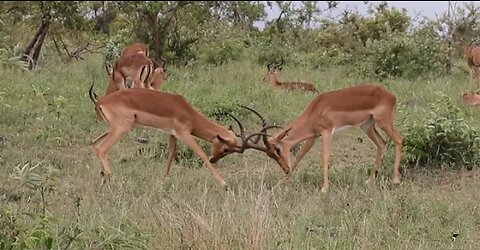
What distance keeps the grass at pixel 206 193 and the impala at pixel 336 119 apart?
22 centimetres

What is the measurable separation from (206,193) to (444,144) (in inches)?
103

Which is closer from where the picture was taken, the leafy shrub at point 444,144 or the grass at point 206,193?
the grass at point 206,193

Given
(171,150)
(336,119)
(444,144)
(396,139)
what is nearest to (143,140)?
(171,150)

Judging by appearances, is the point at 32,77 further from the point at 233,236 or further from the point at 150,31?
the point at 233,236

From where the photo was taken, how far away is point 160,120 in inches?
284

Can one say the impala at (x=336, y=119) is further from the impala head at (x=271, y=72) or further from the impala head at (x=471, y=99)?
the impala head at (x=271, y=72)

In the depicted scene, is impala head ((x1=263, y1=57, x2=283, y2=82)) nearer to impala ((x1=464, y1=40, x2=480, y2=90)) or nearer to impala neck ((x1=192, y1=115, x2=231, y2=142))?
impala ((x1=464, y1=40, x2=480, y2=90))

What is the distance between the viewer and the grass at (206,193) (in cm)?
432

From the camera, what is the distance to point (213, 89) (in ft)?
37.1

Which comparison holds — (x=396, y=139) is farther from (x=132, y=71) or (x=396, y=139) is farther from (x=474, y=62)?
(x=474, y=62)

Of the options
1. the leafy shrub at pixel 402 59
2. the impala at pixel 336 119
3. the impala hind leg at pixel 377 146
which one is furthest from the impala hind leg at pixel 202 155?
the leafy shrub at pixel 402 59

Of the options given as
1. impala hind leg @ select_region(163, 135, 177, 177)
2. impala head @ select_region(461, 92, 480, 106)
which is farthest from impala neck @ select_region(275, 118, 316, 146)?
impala head @ select_region(461, 92, 480, 106)

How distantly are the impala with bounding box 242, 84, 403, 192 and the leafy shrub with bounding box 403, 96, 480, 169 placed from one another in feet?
0.69

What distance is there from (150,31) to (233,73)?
184 centimetres
